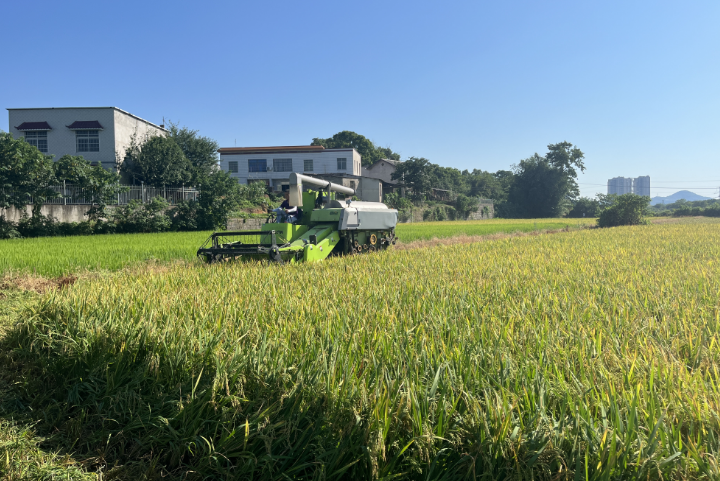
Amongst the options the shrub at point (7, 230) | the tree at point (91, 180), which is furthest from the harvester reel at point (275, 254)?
the tree at point (91, 180)

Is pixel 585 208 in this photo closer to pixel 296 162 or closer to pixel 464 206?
pixel 464 206

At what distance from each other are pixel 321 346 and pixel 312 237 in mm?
6402

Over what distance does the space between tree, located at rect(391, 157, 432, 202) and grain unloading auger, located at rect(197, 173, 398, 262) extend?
36881 millimetres

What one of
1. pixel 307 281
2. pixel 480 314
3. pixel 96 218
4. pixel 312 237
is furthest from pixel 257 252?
pixel 96 218

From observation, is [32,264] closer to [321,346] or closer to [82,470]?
[82,470]

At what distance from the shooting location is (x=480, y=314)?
10.9 feet

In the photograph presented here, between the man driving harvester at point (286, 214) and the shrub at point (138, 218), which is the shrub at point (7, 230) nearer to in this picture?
the shrub at point (138, 218)

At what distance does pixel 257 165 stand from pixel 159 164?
15433mm

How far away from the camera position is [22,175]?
17.6 m

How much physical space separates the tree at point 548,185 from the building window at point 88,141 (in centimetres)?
5078

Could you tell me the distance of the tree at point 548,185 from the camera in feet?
196

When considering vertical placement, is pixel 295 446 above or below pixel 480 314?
below

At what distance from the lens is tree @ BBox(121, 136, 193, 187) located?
30.2m

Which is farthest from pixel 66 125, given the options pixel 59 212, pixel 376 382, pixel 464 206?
pixel 376 382
